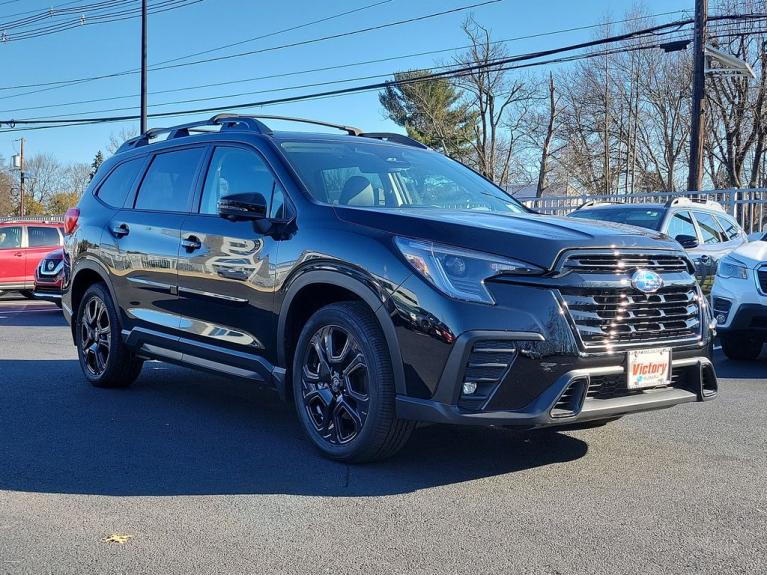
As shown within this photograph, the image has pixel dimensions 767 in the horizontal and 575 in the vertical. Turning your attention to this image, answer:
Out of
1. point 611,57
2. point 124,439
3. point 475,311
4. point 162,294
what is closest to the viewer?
point 475,311

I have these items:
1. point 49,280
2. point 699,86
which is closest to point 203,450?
point 49,280

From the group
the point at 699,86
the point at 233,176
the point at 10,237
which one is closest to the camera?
the point at 233,176

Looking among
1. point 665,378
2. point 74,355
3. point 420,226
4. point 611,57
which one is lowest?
point 74,355

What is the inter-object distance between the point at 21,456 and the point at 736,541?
12.1 feet

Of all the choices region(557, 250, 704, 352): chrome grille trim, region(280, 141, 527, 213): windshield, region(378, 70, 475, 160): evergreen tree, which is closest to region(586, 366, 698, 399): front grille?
region(557, 250, 704, 352): chrome grille trim

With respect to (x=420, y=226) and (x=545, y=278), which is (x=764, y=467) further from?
(x=420, y=226)

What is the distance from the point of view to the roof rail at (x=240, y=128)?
226 inches

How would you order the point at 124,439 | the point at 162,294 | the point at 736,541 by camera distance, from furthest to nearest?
1. the point at 162,294
2. the point at 124,439
3. the point at 736,541

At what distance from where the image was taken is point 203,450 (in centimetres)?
491

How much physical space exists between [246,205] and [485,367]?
185 cm

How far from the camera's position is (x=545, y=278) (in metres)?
4.04

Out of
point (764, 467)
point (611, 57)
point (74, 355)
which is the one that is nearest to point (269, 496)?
point (764, 467)

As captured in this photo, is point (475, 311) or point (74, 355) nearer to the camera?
point (475, 311)

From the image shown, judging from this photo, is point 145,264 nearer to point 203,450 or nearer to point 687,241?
point 203,450
